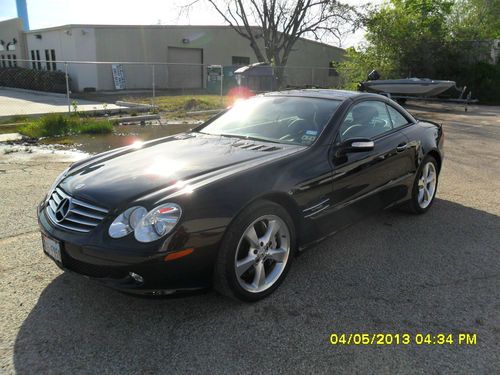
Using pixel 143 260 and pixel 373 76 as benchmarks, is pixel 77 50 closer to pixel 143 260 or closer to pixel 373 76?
pixel 373 76

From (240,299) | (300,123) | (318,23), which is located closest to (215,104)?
Answer: (318,23)

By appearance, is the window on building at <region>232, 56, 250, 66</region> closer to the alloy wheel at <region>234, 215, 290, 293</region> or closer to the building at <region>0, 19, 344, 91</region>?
the building at <region>0, 19, 344, 91</region>

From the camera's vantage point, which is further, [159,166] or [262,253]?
[159,166]

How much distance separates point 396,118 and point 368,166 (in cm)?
107

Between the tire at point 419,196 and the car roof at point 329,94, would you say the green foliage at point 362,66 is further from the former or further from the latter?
the car roof at point 329,94

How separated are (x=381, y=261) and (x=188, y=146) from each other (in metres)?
1.95

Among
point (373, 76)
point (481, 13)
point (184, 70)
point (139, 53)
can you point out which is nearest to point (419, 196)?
point (373, 76)

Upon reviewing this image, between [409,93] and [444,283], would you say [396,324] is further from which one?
→ [409,93]

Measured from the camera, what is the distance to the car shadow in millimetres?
2400

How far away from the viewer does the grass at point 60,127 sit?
9473mm

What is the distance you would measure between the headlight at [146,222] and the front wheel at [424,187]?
3.08 meters

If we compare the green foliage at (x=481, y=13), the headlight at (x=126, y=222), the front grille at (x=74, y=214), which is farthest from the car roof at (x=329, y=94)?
the green foliage at (x=481, y=13)

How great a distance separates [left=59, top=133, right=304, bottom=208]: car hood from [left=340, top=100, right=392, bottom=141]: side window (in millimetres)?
663

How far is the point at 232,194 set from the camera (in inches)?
108
